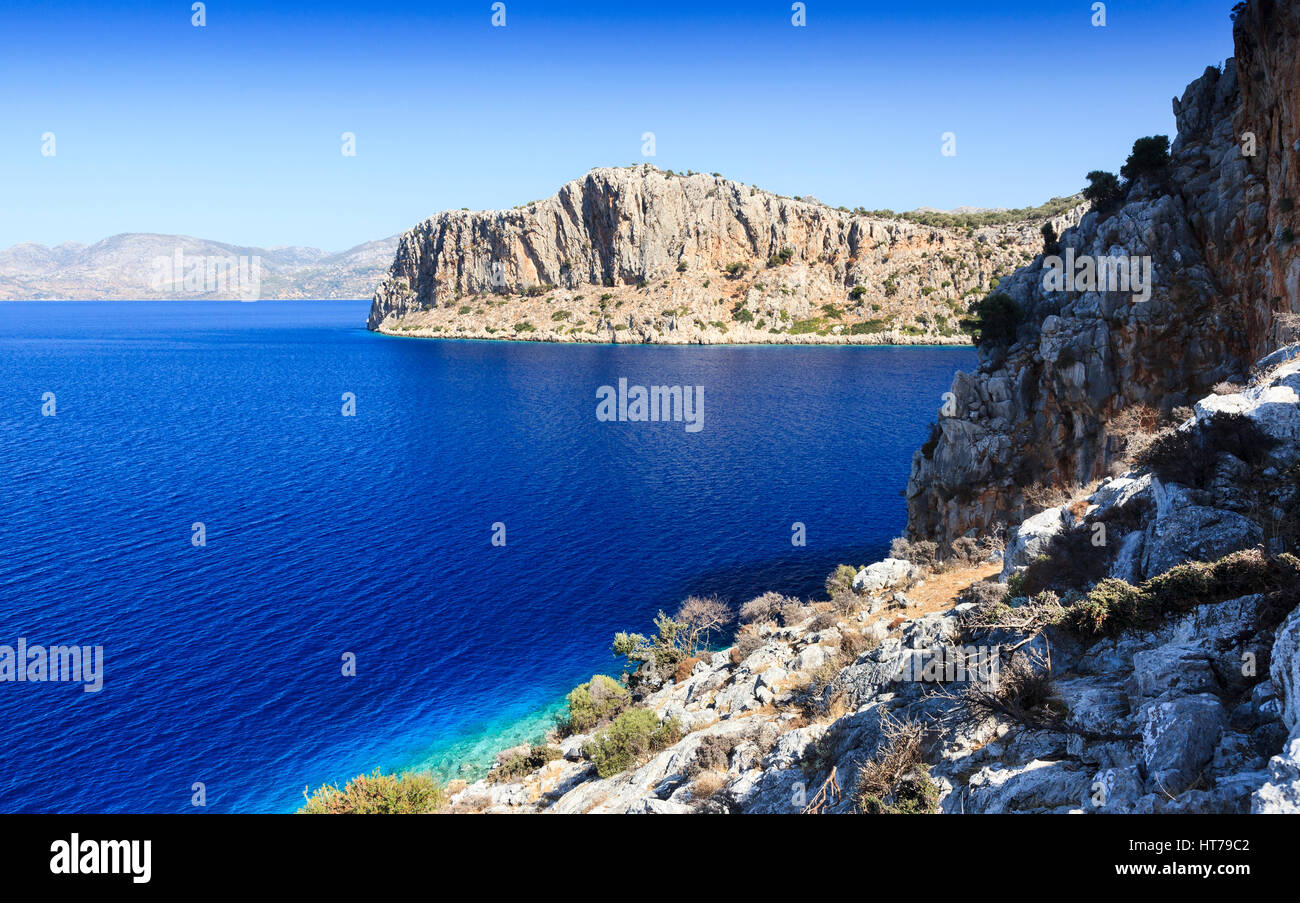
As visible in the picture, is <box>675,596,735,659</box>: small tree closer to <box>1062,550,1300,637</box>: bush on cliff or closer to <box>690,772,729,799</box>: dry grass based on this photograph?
<box>690,772,729,799</box>: dry grass

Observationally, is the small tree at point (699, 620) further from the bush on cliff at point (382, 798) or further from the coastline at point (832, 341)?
the coastline at point (832, 341)

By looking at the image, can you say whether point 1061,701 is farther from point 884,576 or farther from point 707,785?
point 884,576


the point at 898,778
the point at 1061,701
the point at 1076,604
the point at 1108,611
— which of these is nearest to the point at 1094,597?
the point at 1076,604

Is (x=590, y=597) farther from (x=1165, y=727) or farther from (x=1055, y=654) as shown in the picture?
(x=1165, y=727)

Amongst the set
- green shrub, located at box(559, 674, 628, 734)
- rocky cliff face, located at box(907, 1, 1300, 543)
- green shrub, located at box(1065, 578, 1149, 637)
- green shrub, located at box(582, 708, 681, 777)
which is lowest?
green shrub, located at box(559, 674, 628, 734)

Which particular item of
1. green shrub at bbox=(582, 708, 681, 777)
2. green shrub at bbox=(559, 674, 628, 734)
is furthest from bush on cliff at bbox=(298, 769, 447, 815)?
green shrub at bbox=(559, 674, 628, 734)
